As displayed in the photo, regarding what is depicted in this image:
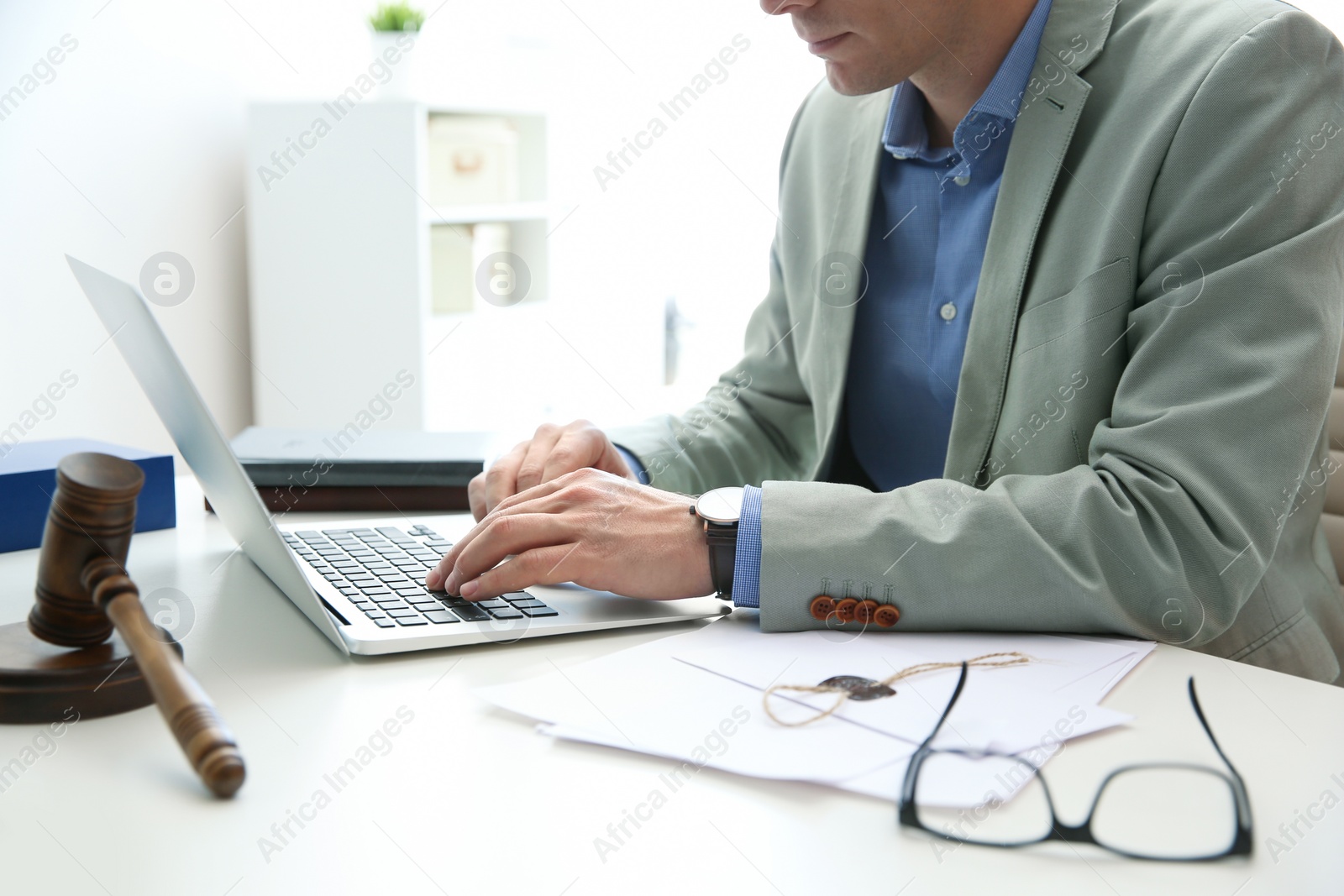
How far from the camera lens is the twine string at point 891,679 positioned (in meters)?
0.63

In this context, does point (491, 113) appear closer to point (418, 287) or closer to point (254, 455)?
point (418, 287)

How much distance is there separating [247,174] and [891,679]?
256cm

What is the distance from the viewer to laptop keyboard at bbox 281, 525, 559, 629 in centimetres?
80

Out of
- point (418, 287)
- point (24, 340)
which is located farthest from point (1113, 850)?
point (418, 287)

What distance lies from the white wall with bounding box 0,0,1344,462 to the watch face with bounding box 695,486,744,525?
187 cm

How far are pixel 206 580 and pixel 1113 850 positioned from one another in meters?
0.73

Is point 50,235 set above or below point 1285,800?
above

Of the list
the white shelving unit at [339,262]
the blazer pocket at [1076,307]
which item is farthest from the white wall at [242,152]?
the blazer pocket at [1076,307]

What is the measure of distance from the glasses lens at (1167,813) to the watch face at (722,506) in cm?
34

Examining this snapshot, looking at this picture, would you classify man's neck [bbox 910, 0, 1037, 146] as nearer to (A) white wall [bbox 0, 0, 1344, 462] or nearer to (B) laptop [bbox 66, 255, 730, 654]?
(B) laptop [bbox 66, 255, 730, 654]

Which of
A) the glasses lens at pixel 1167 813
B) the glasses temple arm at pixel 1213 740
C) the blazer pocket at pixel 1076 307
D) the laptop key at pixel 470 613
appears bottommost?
the laptop key at pixel 470 613

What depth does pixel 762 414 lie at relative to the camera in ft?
4.69

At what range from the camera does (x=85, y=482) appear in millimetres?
610

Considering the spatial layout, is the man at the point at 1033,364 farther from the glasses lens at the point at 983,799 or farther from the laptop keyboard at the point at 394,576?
the glasses lens at the point at 983,799
